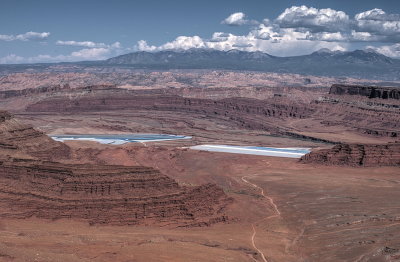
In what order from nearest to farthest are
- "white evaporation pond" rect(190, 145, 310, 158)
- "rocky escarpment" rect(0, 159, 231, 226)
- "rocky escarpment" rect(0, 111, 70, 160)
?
"rocky escarpment" rect(0, 159, 231, 226), "rocky escarpment" rect(0, 111, 70, 160), "white evaporation pond" rect(190, 145, 310, 158)

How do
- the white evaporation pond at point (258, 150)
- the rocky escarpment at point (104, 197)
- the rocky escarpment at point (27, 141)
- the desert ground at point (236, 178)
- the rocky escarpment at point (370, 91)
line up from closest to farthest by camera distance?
the desert ground at point (236, 178) < the rocky escarpment at point (104, 197) < the rocky escarpment at point (27, 141) < the white evaporation pond at point (258, 150) < the rocky escarpment at point (370, 91)

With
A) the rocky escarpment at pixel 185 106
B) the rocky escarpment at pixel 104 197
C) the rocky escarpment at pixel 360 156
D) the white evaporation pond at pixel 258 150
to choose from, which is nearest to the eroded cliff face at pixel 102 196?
the rocky escarpment at pixel 104 197

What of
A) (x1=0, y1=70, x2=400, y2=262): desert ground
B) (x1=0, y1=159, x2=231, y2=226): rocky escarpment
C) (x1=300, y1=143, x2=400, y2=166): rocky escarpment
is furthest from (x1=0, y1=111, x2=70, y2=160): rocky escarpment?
(x1=300, y1=143, x2=400, y2=166): rocky escarpment

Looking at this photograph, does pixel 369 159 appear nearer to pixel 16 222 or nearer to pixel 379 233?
pixel 379 233

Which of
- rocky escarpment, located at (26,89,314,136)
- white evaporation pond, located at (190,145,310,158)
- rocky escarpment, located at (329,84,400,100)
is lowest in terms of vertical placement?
white evaporation pond, located at (190,145,310,158)

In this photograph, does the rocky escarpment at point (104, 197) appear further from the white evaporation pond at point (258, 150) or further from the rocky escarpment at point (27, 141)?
the white evaporation pond at point (258, 150)

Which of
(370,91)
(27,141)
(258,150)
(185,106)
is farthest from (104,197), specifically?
(370,91)

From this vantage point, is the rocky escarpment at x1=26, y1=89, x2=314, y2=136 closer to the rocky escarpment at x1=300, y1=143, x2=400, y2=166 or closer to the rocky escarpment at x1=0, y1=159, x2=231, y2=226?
the rocky escarpment at x1=300, y1=143, x2=400, y2=166
